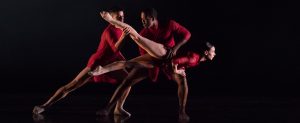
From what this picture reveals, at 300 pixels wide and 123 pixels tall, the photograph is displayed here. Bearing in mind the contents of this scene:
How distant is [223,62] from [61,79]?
5.85 ft

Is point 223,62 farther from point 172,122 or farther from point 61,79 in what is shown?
point 172,122

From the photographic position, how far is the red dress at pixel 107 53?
5.74 metres

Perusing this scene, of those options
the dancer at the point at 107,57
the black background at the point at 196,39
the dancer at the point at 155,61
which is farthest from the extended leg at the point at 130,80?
the black background at the point at 196,39

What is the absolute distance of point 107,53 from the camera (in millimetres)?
5805

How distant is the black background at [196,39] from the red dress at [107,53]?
1862 mm

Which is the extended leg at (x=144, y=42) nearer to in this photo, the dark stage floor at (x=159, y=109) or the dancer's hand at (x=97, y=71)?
the dancer's hand at (x=97, y=71)

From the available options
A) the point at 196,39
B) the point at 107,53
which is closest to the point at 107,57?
the point at 107,53

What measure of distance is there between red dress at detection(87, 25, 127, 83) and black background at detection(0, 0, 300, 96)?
1862 millimetres

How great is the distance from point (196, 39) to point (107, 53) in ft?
6.57

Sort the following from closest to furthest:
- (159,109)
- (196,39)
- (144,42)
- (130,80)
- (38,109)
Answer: (144,42) < (130,80) < (38,109) < (159,109) < (196,39)

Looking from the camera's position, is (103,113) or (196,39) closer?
(103,113)

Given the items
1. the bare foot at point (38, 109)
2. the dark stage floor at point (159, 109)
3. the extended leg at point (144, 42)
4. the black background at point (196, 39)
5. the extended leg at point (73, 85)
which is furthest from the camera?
the black background at point (196, 39)

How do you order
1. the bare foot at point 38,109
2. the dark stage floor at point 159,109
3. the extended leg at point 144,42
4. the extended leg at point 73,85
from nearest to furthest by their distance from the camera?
the extended leg at point 144,42 < the dark stage floor at point 159,109 < the extended leg at point 73,85 < the bare foot at point 38,109

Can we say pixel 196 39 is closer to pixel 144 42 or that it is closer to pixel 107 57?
pixel 107 57
